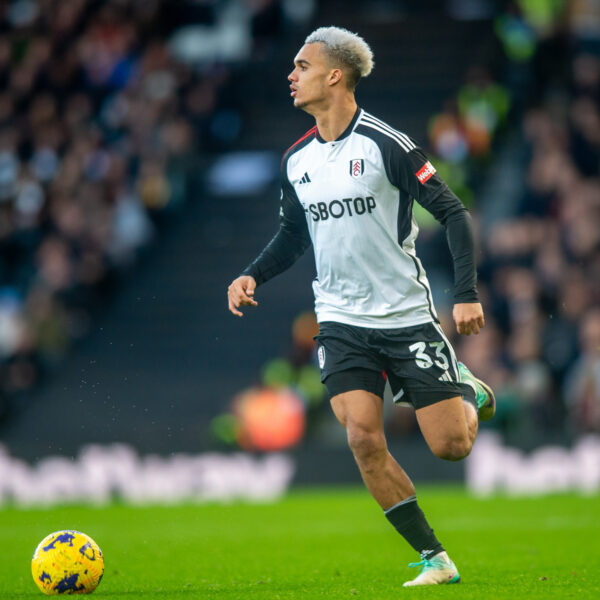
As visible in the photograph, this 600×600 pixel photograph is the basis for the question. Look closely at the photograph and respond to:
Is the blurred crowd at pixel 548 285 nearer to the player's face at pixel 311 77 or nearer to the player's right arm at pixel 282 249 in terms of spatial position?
the player's right arm at pixel 282 249

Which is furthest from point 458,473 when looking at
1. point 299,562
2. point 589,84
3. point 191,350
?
point 299,562

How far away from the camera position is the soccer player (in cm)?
617

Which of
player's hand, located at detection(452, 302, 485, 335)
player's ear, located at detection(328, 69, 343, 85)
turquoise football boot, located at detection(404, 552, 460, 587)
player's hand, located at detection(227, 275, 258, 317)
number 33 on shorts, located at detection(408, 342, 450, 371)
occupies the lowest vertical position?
turquoise football boot, located at detection(404, 552, 460, 587)

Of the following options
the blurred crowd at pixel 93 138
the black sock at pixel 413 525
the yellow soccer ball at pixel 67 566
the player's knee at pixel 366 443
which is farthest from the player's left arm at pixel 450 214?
the blurred crowd at pixel 93 138

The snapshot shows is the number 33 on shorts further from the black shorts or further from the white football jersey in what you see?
the white football jersey

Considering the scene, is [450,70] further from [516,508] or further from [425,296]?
[425,296]

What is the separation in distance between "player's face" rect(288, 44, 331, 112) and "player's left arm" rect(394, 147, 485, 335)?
1.97ft

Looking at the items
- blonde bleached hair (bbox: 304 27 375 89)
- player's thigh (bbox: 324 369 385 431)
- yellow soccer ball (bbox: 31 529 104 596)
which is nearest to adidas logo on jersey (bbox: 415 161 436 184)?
blonde bleached hair (bbox: 304 27 375 89)

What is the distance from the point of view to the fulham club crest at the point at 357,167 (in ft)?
20.5

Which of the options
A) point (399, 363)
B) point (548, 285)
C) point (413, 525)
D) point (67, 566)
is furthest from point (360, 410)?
point (548, 285)

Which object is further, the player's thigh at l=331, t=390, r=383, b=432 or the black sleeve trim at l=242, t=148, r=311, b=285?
the black sleeve trim at l=242, t=148, r=311, b=285

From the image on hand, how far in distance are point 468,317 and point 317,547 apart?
382 cm

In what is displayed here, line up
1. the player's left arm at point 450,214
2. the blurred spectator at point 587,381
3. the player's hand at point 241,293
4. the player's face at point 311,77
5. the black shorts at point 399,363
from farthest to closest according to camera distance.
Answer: the blurred spectator at point 587,381, the player's hand at point 241,293, the player's face at point 311,77, the black shorts at point 399,363, the player's left arm at point 450,214

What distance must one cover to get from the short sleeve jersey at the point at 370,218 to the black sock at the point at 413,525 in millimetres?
912
